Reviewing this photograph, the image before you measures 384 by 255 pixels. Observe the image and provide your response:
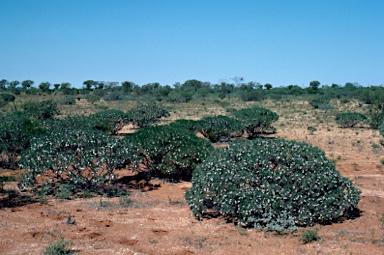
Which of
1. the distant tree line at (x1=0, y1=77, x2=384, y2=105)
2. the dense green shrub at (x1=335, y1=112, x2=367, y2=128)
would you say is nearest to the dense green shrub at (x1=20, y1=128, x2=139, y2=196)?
the dense green shrub at (x1=335, y1=112, x2=367, y2=128)

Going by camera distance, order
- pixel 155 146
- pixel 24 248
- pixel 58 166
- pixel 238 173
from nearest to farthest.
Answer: pixel 24 248 < pixel 238 173 < pixel 58 166 < pixel 155 146

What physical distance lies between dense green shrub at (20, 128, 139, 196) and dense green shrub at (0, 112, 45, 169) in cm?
291

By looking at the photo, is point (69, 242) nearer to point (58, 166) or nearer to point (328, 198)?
point (58, 166)

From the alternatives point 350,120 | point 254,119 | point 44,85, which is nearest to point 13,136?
point 254,119

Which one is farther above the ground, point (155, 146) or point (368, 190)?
point (155, 146)

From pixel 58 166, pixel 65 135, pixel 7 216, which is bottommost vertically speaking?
pixel 7 216

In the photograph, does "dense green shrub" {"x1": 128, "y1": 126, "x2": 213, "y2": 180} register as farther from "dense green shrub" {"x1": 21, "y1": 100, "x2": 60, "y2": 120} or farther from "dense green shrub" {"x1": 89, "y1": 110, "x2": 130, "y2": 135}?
"dense green shrub" {"x1": 21, "y1": 100, "x2": 60, "y2": 120}

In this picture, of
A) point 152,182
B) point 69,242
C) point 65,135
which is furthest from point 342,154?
point 69,242

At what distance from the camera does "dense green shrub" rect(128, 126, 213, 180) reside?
37.7 feet

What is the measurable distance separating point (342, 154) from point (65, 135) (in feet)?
37.4

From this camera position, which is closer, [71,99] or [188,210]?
[188,210]

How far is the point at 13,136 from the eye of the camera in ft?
43.8

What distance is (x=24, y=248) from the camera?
259 inches

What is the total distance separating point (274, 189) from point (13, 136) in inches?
374
